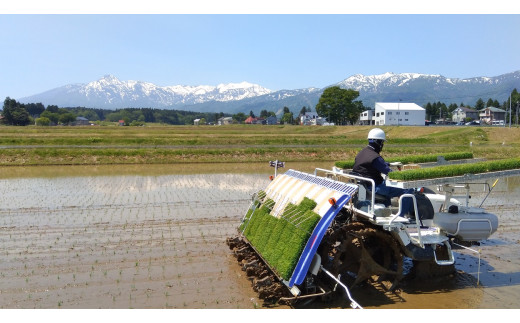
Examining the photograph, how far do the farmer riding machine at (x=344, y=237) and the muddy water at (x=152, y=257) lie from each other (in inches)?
14.9

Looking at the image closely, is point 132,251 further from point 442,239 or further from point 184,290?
point 442,239

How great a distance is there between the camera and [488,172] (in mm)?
8133

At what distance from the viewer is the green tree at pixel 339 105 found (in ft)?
338

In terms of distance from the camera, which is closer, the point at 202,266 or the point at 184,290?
the point at 184,290

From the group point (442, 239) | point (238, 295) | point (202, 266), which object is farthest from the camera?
point (202, 266)

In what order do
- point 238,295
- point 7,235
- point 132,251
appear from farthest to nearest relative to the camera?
point 7,235
point 132,251
point 238,295

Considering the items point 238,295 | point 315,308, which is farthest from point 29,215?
point 315,308

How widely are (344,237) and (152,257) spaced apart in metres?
4.53

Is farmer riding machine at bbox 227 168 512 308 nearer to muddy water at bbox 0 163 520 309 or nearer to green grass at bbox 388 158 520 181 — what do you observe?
green grass at bbox 388 158 520 181

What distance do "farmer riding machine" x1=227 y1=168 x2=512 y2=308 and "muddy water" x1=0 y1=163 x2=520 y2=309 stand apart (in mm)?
378

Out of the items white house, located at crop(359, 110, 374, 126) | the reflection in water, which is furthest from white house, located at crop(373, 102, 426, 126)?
the reflection in water

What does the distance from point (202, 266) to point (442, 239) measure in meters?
4.93

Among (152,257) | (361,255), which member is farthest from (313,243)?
(152,257)

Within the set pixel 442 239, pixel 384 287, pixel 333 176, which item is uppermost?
pixel 333 176
